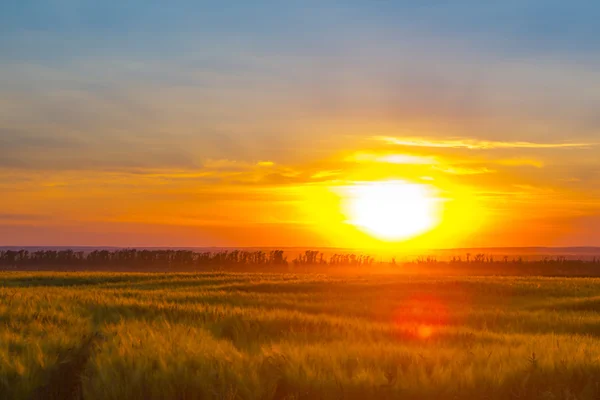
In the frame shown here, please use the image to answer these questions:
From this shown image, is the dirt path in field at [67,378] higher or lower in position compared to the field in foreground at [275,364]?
lower

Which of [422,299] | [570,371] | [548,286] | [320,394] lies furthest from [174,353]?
[548,286]

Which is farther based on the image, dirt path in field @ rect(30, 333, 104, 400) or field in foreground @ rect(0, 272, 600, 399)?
dirt path in field @ rect(30, 333, 104, 400)

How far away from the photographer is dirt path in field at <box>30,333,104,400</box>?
759cm

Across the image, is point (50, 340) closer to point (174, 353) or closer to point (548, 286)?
point (174, 353)

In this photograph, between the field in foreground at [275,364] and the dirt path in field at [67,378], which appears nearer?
the field in foreground at [275,364]

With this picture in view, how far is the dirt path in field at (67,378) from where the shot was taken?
24.9 feet

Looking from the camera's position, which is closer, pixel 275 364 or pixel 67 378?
pixel 275 364

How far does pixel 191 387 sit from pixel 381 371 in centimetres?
219

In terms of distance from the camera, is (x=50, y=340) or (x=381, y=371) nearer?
(x=381, y=371)

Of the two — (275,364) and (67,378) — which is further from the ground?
(275,364)

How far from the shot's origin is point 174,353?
7949 mm

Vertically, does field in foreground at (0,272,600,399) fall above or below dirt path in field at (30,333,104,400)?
above

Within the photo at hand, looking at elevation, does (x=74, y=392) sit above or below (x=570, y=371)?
below

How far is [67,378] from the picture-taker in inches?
312
